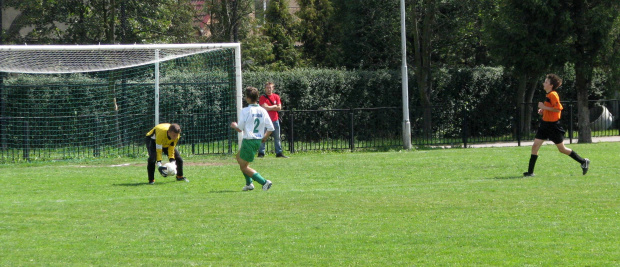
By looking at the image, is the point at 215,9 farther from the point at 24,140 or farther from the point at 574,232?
the point at 574,232

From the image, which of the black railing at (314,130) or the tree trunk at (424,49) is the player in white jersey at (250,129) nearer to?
the black railing at (314,130)

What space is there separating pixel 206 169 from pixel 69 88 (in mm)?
9122

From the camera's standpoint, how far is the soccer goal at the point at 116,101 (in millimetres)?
17156

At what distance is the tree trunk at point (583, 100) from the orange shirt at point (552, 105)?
10.8 meters

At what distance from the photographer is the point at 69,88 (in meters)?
22.2

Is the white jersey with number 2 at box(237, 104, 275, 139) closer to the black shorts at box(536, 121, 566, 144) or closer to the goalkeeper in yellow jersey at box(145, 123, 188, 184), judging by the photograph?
the goalkeeper in yellow jersey at box(145, 123, 188, 184)

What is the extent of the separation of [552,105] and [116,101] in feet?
39.0

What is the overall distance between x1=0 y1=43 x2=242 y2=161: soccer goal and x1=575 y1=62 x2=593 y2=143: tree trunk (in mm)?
11024

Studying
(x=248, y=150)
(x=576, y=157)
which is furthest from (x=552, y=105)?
(x=248, y=150)

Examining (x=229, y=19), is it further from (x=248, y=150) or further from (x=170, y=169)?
(x=248, y=150)

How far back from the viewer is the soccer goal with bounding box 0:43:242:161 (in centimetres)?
1716

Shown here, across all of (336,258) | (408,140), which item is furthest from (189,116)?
(336,258)

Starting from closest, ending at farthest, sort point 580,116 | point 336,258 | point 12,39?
point 336,258 → point 580,116 → point 12,39

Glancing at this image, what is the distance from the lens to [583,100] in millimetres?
23250
